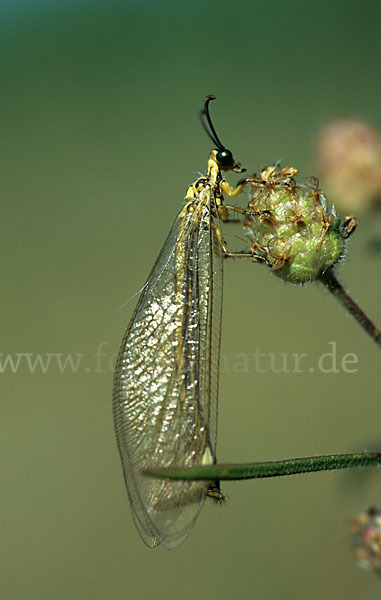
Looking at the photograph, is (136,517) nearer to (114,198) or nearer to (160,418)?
(160,418)

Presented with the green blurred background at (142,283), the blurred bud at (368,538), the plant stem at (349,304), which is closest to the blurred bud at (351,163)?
the green blurred background at (142,283)

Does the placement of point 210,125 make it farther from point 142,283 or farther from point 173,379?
point 142,283

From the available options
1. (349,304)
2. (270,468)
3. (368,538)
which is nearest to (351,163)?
(349,304)

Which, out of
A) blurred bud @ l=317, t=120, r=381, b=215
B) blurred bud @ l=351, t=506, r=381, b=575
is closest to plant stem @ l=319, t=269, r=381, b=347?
blurred bud @ l=351, t=506, r=381, b=575

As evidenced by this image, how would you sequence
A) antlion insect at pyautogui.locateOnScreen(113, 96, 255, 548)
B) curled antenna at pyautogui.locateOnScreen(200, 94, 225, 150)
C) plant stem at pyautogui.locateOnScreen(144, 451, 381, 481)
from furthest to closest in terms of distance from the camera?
curled antenna at pyautogui.locateOnScreen(200, 94, 225, 150)
antlion insect at pyautogui.locateOnScreen(113, 96, 255, 548)
plant stem at pyautogui.locateOnScreen(144, 451, 381, 481)

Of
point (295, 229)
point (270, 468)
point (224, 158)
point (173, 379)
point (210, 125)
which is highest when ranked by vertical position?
point (210, 125)

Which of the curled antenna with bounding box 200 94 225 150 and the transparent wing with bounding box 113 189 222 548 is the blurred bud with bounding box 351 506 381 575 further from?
the curled antenna with bounding box 200 94 225 150

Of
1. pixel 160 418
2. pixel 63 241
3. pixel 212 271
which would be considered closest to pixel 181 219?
pixel 212 271
